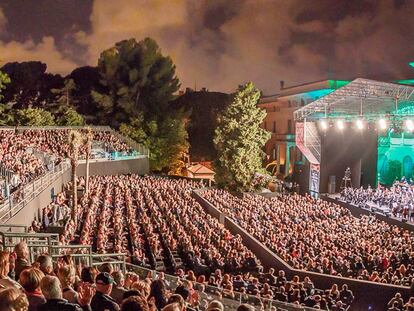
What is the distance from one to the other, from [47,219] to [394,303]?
37.4ft

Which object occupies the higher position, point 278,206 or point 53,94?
point 53,94

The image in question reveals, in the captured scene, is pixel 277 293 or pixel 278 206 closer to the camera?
pixel 277 293

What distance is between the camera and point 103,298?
392 centimetres

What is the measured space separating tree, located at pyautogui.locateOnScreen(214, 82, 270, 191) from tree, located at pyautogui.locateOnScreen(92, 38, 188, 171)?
10072 mm

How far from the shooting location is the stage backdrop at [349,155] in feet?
96.4

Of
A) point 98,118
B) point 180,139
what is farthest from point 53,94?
point 180,139

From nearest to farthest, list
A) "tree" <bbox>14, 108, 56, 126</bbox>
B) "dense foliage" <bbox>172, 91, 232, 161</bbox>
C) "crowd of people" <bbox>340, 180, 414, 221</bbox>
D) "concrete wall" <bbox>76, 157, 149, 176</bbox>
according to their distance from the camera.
Result: "crowd of people" <bbox>340, 180, 414, 221</bbox>
"concrete wall" <bbox>76, 157, 149, 176</bbox>
"tree" <bbox>14, 108, 56, 126</bbox>
"dense foliage" <bbox>172, 91, 232, 161</bbox>

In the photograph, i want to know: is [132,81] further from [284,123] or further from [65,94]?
[284,123]

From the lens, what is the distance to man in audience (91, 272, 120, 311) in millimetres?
3854

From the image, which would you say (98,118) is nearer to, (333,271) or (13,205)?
(13,205)

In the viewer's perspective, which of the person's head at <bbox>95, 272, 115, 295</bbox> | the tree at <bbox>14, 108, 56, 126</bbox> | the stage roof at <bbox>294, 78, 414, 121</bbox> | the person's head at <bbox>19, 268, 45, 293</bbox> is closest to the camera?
the person's head at <bbox>19, 268, 45, 293</bbox>

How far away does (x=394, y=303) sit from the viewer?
964cm

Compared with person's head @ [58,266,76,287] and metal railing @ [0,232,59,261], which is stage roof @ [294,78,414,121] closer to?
metal railing @ [0,232,59,261]

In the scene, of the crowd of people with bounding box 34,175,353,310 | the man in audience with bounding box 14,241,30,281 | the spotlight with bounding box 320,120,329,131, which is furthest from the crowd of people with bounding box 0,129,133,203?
the spotlight with bounding box 320,120,329,131
